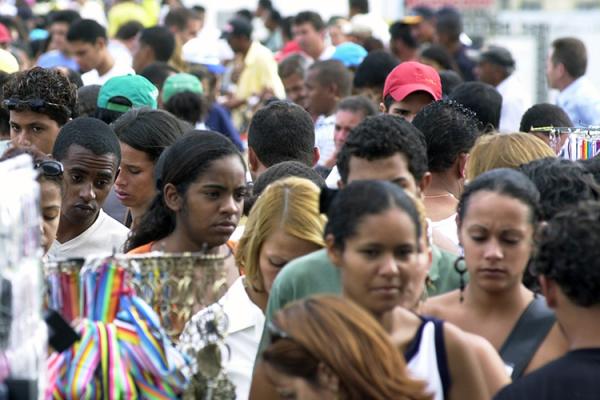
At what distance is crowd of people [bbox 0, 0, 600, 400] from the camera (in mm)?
3545

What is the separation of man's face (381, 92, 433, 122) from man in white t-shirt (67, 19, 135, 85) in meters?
4.31

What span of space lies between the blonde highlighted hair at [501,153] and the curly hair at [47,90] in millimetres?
2687

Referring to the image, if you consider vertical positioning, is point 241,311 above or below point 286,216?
below

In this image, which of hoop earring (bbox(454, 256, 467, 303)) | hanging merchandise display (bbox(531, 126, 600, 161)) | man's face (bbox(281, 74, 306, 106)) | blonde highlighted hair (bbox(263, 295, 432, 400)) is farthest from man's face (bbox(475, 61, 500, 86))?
blonde highlighted hair (bbox(263, 295, 432, 400))

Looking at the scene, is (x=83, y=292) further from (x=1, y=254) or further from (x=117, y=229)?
(x=117, y=229)

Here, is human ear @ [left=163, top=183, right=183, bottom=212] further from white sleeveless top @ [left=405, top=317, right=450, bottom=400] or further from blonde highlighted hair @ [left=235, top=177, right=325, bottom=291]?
white sleeveless top @ [left=405, top=317, right=450, bottom=400]

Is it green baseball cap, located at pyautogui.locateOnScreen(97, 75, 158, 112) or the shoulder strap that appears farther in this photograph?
green baseball cap, located at pyautogui.locateOnScreen(97, 75, 158, 112)

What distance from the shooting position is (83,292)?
3717mm

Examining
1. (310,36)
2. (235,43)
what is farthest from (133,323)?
(235,43)

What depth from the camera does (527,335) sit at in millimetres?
4410

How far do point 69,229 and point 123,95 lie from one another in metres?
2.24

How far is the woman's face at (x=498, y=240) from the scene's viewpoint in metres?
4.43

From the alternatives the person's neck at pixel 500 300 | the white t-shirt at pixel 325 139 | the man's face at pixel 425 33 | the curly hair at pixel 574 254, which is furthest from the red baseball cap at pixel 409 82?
the man's face at pixel 425 33

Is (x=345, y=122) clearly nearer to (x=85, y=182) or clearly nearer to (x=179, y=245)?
(x=85, y=182)
